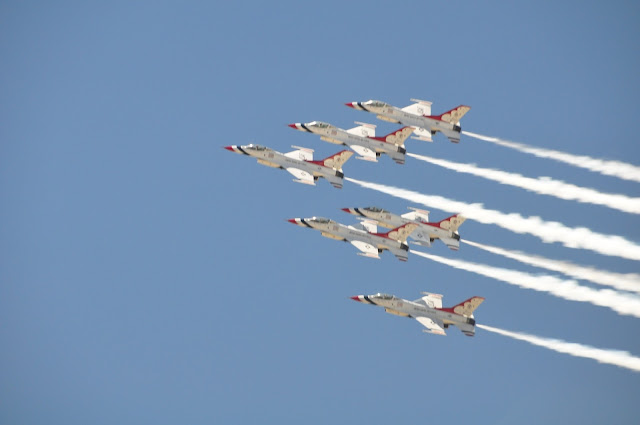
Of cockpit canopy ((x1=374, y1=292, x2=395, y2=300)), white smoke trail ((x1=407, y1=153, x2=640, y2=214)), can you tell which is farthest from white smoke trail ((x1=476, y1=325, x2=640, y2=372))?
white smoke trail ((x1=407, y1=153, x2=640, y2=214))

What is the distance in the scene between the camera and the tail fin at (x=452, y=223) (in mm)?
134500

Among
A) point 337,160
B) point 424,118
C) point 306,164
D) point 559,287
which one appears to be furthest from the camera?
point 424,118

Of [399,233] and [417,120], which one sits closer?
[399,233]

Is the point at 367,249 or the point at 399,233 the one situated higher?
the point at 399,233

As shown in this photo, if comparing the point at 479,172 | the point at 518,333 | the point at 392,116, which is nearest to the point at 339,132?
the point at 392,116

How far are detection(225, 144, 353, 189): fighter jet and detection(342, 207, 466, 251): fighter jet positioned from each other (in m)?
3.86

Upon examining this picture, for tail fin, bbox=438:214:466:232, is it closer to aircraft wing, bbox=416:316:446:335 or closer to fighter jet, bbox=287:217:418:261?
fighter jet, bbox=287:217:418:261

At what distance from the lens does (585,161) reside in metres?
138

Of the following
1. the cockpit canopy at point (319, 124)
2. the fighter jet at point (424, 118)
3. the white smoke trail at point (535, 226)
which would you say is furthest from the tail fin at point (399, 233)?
the cockpit canopy at point (319, 124)

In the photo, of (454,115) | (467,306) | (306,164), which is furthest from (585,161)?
(306,164)

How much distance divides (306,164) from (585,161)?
79.7ft

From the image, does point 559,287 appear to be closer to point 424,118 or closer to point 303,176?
point 424,118

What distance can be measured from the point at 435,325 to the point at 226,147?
23.1 m

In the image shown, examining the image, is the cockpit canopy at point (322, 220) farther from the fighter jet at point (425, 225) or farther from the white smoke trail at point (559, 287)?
the white smoke trail at point (559, 287)
